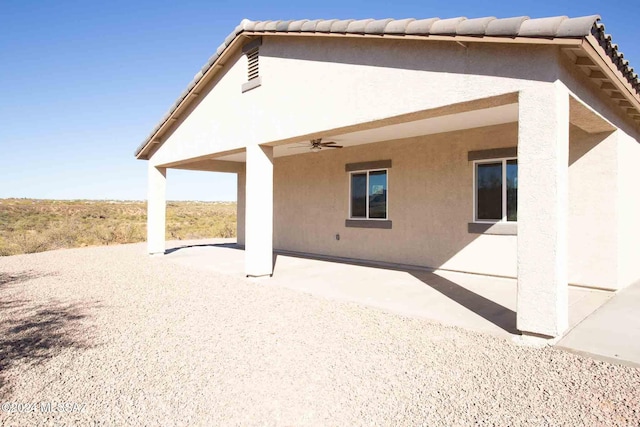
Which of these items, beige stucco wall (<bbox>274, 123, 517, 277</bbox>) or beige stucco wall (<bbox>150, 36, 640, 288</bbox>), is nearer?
beige stucco wall (<bbox>150, 36, 640, 288</bbox>)

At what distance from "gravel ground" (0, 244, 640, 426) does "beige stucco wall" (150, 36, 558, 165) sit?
3.43 metres

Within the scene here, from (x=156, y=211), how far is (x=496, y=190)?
11294 mm

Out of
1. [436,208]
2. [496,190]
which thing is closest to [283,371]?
[436,208]

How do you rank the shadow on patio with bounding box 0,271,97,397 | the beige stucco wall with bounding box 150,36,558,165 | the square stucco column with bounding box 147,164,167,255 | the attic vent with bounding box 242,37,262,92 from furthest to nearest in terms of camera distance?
1. the square stucco column with bounding box 147,164,167,255
2. the attic vent with bounding box 242,37,262,92
3. the beige stucco wall with bounding box 150,36,558,165
4. the shadow on patio with bounding box 0,271,97,397

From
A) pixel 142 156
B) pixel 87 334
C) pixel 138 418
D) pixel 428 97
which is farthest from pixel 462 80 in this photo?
pixel 142 156

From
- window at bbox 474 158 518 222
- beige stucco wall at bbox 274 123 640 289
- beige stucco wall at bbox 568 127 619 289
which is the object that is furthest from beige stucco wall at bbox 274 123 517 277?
beige stucco wall at bbox 568 127 619 289

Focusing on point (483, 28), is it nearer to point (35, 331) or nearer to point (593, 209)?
point (593, 209)

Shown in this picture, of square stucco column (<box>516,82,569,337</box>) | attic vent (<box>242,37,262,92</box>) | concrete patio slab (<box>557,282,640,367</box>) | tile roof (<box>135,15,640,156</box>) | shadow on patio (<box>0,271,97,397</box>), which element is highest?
attic vent (<box>242,37,262,92</box>)

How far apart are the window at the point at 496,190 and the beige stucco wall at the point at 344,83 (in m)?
4.07

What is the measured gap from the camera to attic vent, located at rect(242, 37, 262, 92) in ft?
31.1

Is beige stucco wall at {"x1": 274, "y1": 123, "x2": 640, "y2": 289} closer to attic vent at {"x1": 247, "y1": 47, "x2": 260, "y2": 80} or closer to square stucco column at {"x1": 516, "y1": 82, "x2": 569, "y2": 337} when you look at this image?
square stucco column at {"x1": 516, "y1": 82, "x2": 569, "y2": 337}

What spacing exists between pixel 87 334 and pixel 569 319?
696 cm

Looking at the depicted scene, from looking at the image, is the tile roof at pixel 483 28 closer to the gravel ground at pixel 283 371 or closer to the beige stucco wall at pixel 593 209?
the beige stucco wall at pixel 593 209

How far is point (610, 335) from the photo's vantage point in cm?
507
